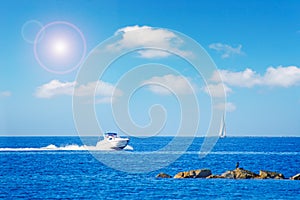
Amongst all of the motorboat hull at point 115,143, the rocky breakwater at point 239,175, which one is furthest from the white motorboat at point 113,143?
the rocky breakwater at point 239,175

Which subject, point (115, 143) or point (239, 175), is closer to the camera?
point (239, 175)

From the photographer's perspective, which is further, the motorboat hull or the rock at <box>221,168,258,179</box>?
the motorboat hull

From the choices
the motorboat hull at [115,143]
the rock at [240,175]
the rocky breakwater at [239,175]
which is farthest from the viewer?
the motorboat hull at [115,143]

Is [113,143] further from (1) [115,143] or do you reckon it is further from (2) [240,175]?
(2) [240,175]

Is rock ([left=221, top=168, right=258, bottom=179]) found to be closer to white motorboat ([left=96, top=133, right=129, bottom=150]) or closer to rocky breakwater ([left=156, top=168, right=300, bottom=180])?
rocky breakwater ([left=156, top=168, right=300, bottom=180])

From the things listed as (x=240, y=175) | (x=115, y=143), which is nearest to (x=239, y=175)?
(x=240, y=175)

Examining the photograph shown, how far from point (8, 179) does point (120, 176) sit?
18470 mm

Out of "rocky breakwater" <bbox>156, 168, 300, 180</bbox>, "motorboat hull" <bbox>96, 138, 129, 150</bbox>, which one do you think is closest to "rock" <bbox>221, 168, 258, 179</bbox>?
"rocky breakwater" <bbox>156, 168, 300, 180</bbox>

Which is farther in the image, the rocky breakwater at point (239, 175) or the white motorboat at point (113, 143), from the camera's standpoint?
the white motorboat at point (113, 143)

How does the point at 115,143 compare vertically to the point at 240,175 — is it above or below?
above

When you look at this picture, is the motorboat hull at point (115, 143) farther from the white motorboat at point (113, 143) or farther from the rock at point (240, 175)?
the rock at point (240, 175)

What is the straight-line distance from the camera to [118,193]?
181 feet

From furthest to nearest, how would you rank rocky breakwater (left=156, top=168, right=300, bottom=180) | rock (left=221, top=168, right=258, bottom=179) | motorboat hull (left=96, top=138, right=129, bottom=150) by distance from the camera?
motorboat hull (left=96, top=138, right=129, bottom=150) < rock (left=221, top=168, right=258, bottom=179) < rocky breakwater (left=156, top=168, right=300, bottom=180)

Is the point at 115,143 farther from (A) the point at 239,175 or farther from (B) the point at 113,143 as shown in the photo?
(A) the point at 239,175
